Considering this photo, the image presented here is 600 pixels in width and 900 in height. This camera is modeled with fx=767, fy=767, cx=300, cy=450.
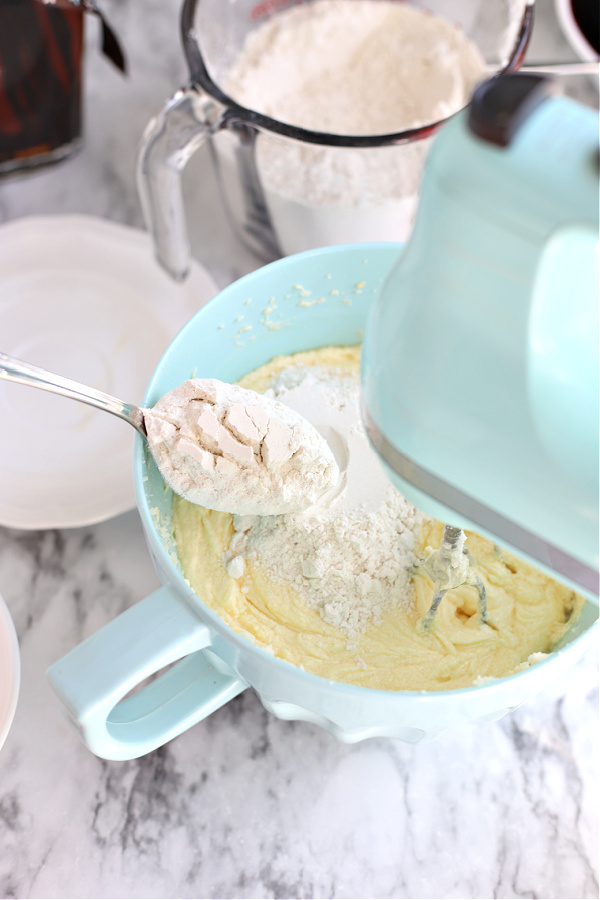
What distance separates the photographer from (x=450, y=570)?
63cm

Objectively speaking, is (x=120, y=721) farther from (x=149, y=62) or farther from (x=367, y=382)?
(x=149, y=62)

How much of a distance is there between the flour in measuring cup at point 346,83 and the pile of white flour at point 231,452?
34 cm

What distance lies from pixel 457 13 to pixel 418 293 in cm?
85

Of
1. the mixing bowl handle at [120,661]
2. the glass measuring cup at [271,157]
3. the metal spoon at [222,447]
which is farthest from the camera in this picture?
the glass measuring cup at [271,157]

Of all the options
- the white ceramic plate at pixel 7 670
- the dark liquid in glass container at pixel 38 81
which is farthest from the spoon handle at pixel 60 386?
the dark liquid in glass container at pixel 38 81

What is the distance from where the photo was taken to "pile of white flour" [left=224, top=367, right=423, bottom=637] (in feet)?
2.24

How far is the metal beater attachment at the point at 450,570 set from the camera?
0.61 meters

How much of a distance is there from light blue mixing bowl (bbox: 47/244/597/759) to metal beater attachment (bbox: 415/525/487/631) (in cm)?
9

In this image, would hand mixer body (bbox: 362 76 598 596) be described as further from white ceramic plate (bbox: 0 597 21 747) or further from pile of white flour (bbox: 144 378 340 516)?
white ceramic plate (bbox: 0 597 21 747)

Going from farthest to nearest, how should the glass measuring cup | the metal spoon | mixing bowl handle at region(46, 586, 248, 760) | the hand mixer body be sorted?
the glass measuring cup < the metal spoon < mixing bowl handle at region(46, 586, 248, 760) < the hand mixer body

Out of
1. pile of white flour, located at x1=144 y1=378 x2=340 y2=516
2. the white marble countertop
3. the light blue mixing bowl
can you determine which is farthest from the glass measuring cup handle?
the white marble countertop

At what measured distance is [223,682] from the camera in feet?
2.17

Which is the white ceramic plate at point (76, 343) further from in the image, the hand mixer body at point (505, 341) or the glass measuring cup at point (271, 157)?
the hand mixer body at point (505, 341)

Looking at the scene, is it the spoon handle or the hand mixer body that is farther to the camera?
the spoon handle
